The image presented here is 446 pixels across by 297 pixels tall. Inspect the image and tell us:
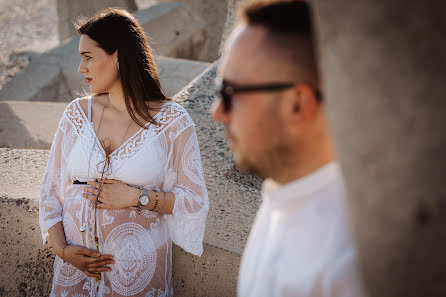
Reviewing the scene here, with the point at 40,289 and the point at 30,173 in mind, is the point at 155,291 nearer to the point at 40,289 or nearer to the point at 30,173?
the point at 40,289

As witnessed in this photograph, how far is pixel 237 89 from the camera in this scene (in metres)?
1.21

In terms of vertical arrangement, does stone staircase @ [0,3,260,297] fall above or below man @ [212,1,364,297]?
below

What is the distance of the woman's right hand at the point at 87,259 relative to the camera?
2471 millimetres

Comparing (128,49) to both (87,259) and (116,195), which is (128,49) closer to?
(116,195)

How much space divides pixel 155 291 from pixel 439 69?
214 cm

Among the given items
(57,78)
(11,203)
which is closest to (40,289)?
(11,203)

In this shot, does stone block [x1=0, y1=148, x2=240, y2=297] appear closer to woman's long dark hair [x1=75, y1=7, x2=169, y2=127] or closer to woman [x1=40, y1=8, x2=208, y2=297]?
woman [x1=40, y1=8, x2=208, y2=297]

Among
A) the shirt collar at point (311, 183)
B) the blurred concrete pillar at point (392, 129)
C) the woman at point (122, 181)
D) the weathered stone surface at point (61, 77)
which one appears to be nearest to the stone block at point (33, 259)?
the woman at point (122, 181)

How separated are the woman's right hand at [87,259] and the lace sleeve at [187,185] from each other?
16.2 inches

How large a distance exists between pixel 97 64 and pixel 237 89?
152cm

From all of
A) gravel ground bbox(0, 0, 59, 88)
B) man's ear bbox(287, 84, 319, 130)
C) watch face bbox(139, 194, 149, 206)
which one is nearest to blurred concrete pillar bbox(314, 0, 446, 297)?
man's ear bbox(287, 84, 319, 130)

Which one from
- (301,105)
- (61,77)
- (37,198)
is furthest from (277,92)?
(61,77)

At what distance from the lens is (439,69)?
726 mm

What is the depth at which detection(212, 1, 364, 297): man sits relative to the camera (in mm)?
1099
